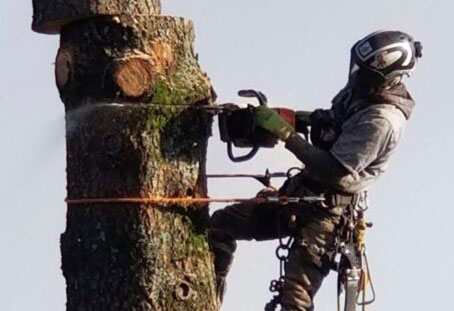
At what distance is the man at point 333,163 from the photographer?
5773mm

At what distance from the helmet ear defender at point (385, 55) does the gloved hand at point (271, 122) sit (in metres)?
0.62

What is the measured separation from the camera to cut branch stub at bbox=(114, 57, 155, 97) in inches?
202

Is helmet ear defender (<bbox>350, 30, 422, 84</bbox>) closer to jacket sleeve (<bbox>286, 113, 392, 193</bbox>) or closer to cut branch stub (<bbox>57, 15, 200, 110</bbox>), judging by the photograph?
jacket sleeve (<bbox>286, 113, 392, 193</bbox>)

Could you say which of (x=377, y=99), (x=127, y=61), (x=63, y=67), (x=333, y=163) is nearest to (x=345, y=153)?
(x=333, y=163)

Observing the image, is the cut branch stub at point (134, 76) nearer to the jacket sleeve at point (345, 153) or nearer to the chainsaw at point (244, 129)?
the chainsaw at point (244, 129)

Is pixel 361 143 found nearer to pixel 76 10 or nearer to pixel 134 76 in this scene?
pixel 134 76

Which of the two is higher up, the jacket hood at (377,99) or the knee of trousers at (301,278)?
the jacket hood at (377,99)

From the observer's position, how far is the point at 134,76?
5.18 m

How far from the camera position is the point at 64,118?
538cm

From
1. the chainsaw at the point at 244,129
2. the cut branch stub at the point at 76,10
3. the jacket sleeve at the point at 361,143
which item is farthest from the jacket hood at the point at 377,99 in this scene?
the cut branch stub at the point at 76,10

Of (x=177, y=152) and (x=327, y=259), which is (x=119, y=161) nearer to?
(x=177, y=152)

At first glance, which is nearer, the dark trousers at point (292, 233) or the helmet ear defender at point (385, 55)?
the dark trousers at point (292, 233)

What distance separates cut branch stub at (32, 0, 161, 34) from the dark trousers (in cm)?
122

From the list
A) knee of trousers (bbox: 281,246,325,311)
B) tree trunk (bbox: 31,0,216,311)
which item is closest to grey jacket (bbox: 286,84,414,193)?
knee of trousers (bbox: 281,246,325,311)
